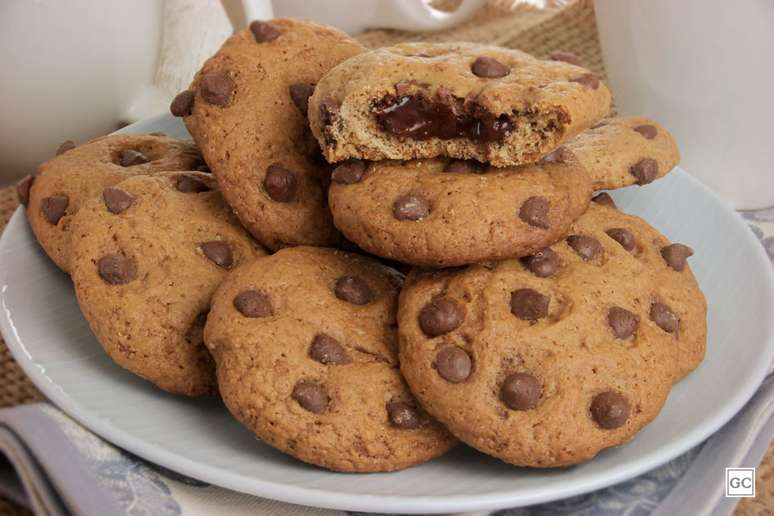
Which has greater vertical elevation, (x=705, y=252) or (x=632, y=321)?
(x=632, y=321)

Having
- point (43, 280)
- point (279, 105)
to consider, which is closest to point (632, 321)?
point (279, 105)

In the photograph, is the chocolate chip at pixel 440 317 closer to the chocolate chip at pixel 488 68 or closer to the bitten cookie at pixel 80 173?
the chocolate chip at pixel 488 68

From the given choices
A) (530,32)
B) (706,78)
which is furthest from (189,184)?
(530,32)

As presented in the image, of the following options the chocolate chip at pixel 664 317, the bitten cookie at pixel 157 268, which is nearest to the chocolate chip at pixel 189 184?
the bitten cookie at pixel 157 268

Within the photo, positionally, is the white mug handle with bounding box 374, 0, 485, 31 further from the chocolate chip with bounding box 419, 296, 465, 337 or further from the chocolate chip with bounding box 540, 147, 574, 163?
the chocolate chip with bounding box 419, 296, 465, 337

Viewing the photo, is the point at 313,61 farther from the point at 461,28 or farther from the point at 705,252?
the point at 461,28

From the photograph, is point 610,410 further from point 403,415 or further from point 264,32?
point 264,32
